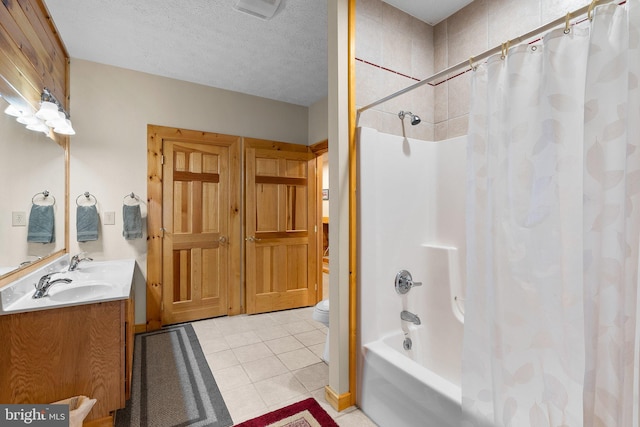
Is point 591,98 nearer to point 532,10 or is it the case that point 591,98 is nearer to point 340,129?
point 340,129

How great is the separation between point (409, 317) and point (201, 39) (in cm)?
257

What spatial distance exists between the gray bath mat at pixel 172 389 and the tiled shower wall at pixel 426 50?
1.92 m

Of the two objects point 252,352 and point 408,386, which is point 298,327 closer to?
point 252,352

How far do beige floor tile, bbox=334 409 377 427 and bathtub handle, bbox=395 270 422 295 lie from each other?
0.70 meters

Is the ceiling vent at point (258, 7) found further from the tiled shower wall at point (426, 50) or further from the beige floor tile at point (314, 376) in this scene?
the beige floor tile at point (314, 376)

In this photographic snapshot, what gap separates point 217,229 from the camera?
329 centimetres

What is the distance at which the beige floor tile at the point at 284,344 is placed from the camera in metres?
2.56

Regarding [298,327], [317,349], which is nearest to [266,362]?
[317,349]

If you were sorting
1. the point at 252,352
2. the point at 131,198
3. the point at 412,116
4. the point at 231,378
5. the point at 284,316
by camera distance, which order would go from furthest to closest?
the point at 284,316, the point at 131,198, the point at 252,352, the point at 231,378, the point at 412,116

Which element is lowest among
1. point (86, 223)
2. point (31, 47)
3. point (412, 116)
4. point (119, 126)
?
point (86, 223)

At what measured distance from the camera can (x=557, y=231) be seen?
35.7 inches

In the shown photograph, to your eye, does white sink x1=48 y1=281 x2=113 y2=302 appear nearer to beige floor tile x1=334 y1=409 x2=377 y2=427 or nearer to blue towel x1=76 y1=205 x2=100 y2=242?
blue towel x1=76 y1=205 x2=100 y2=242

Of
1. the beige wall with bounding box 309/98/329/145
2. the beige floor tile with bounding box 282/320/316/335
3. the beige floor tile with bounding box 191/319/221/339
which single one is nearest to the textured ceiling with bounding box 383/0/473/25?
the beige wall with bounding box 309/98/329/145

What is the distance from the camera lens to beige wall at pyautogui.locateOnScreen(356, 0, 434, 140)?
1.76 meters
